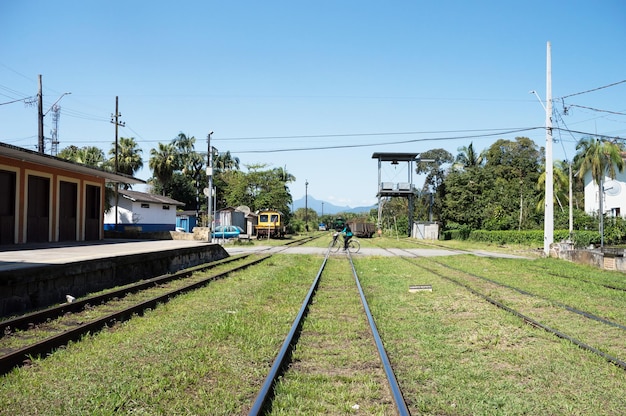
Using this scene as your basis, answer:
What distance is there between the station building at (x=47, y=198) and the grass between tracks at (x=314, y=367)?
36.7 feet

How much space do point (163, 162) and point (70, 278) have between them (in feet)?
162

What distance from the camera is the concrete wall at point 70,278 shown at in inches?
326

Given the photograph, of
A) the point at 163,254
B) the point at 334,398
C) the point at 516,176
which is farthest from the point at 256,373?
the point at 516,176

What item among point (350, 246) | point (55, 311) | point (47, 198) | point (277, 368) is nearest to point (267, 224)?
point (350, 246)

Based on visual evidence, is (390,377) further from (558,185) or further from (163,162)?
(163,162)

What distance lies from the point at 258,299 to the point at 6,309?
4.40 meters

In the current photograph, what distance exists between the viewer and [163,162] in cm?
5719

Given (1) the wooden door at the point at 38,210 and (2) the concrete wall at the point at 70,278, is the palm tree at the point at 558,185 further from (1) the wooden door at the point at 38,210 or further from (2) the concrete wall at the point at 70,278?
(1) the wooden door at the point at 38,210

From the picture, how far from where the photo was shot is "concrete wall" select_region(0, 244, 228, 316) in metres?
8.27

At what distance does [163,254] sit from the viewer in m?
15.2

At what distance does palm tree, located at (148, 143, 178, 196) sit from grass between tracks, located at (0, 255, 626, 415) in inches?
2004

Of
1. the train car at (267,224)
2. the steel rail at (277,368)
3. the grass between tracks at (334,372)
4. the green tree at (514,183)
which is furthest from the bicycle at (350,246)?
the green tree at (514,183)

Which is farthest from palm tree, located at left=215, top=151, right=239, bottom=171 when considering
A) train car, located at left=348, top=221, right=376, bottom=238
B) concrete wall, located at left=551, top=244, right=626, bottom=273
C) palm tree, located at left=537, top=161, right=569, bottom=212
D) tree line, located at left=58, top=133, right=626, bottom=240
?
concrete wall, located at left=551, top=244, right=626, bottom=273

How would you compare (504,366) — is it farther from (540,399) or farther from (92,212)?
(92,212)
